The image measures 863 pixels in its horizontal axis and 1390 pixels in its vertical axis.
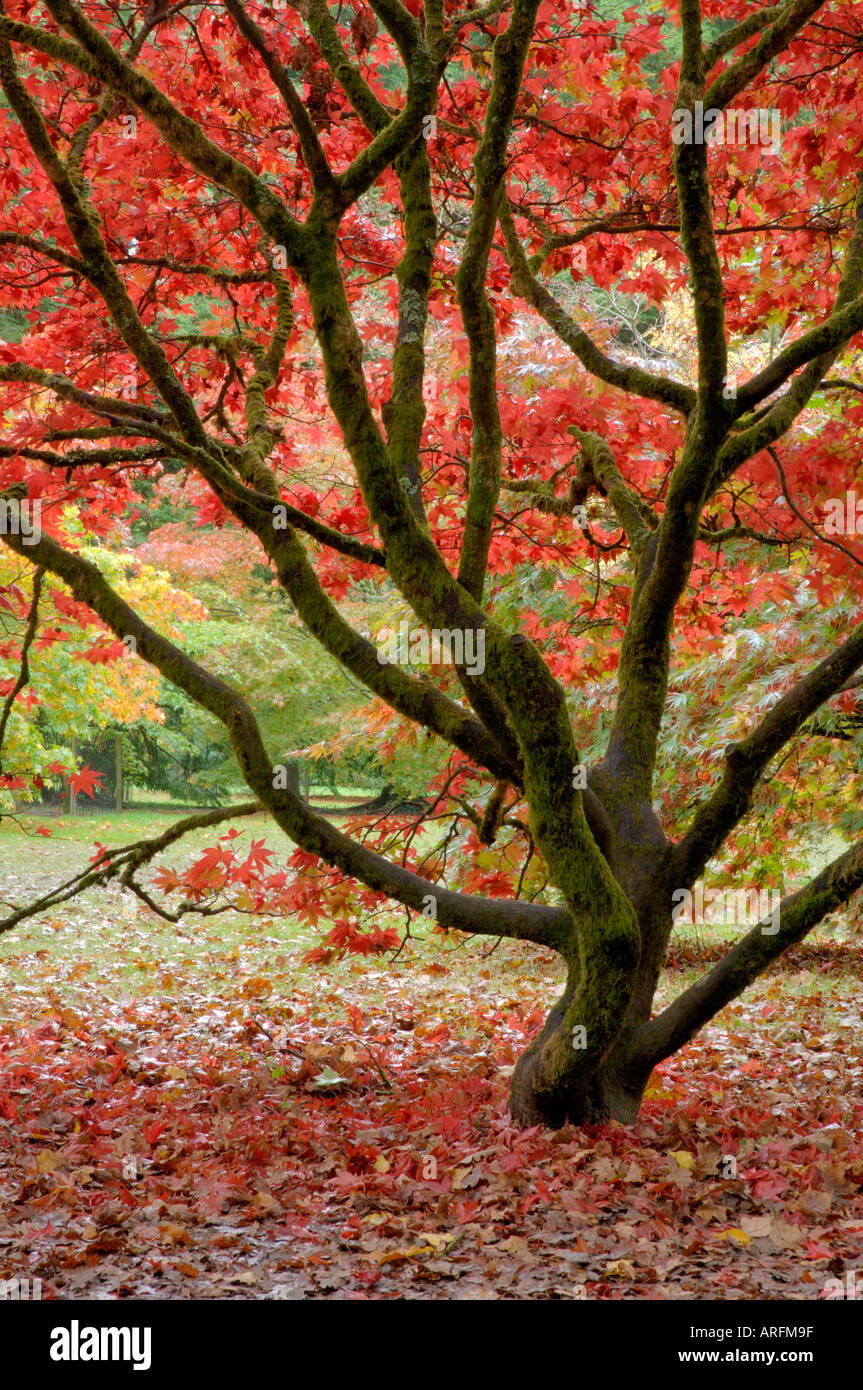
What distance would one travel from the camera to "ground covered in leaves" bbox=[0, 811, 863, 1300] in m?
2.88

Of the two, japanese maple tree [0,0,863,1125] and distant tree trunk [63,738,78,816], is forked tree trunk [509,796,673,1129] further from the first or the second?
distant tree trunk [63,738,78,816]

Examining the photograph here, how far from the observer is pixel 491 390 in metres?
4.18

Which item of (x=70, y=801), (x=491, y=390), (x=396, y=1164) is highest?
(x=491, y=390)

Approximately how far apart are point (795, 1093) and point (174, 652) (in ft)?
11.5

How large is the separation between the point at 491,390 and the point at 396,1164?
117 inches

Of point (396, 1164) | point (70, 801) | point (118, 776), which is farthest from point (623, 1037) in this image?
point (70, 801)

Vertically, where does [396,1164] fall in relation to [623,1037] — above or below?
below

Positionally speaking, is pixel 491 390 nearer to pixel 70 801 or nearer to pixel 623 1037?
pixel 623 1037

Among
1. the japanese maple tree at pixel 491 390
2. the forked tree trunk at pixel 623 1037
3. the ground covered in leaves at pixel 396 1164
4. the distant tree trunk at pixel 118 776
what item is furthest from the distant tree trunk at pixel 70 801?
the forked tree trunk at pixel 623 1037

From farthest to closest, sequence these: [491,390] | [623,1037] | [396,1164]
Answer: [491,390] → [623,1037] → [396,1164]

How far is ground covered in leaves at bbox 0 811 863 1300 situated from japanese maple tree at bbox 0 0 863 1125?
19.9 inches

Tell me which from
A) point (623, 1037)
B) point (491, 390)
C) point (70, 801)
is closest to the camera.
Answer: point (623, 1037)

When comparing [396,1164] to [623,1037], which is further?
[623,1037]

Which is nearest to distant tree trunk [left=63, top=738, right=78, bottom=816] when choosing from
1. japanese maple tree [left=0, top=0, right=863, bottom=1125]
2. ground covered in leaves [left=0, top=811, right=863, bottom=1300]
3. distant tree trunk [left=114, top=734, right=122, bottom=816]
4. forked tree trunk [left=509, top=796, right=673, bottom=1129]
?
distant tree trunk [left=114, top=734, right=122, bottom=816]
